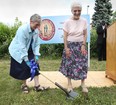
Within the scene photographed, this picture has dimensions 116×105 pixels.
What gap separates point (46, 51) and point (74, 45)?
8.47 meters

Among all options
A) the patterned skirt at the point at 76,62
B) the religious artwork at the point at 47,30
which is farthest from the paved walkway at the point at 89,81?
the religious artwork at the point at 47,30

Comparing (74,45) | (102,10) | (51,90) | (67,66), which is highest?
(102,10)

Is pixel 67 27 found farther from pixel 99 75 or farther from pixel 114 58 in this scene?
pixel 99 75

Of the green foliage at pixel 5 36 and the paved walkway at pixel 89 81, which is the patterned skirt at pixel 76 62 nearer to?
the paved walkway at pixel 89 81

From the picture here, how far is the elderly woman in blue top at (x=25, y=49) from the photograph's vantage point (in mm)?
6101

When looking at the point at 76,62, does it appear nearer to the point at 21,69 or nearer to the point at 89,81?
the point at 21,69

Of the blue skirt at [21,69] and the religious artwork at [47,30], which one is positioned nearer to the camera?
the blue skirt at [21,69]

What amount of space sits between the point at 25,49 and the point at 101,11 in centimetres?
3116

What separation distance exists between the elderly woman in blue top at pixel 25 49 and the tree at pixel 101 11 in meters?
30.0

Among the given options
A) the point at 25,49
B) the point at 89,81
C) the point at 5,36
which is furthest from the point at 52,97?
the point at 5,36

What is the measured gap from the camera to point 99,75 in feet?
27.9

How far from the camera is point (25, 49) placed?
6.14 metres

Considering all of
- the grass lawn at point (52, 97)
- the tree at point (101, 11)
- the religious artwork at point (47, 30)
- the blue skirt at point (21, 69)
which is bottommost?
the grass lawn at point (52, 97)

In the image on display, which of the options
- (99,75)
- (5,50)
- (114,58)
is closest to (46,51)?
(5,50)
